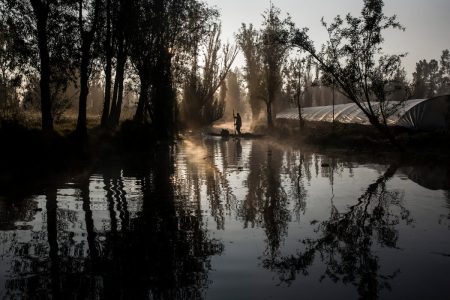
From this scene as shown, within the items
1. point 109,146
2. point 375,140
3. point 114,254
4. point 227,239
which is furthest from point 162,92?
point 114,254

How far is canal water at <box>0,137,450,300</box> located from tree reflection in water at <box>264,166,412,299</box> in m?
0.02

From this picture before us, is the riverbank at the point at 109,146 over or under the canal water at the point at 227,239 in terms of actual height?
over

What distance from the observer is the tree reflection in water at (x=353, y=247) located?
18.4ft

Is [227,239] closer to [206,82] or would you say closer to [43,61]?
[43,61]

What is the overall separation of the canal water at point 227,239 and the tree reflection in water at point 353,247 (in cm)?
2

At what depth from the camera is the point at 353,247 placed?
6.84 meters

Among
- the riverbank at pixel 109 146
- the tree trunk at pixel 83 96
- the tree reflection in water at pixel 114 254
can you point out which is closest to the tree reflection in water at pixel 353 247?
the tree reflection in water at pixel 114 254

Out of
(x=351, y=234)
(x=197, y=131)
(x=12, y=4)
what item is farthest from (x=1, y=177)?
(x=197, y=131)

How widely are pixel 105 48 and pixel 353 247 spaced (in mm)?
22514

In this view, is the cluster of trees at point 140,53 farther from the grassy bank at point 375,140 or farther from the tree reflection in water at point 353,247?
the tree reflection in water at point 353,247

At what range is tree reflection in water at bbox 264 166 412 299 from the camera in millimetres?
5613

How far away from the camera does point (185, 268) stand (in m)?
6.01

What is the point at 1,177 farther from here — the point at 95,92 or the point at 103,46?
the point at 95,92

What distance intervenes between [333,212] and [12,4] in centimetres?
1812
